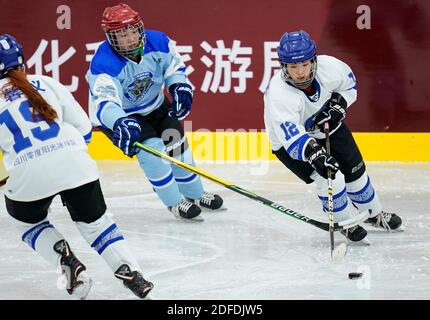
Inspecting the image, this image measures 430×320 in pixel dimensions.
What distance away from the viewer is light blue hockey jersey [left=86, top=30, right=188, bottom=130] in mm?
4582

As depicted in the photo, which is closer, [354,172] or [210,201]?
[354,172]

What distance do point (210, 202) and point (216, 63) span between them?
1.21 metres

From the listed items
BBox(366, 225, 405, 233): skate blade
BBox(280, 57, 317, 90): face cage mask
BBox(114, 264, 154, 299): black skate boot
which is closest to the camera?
BBox(114, 264, 154, 299): black skate boot

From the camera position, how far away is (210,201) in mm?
5176

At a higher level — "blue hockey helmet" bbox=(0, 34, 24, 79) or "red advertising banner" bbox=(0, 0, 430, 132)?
"blue hockey helmet" bbox=(0, 34, 24, 79)

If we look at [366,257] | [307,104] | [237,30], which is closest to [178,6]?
[237,30]

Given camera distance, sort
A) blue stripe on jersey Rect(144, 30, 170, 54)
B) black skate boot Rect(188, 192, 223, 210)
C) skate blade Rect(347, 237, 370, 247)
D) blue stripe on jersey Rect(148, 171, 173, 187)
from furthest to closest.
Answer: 1. black skate boot Rect(188, 192, 223, 210)
2. blue stripe on jersey Rect(148, 171, 173, 187)
3. blue stripe on jersey Rect(144, 30, 170, 54)
4. skate blade Rect(347, 237, 370, 247)

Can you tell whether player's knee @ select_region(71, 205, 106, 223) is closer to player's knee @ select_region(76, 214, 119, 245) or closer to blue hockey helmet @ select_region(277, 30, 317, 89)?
player's knee @ select_region(76, 214, 119, 245)

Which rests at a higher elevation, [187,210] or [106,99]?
[106,99]

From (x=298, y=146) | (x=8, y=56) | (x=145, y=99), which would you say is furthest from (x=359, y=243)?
(x=8, y=56)

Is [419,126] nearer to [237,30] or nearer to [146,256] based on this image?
[237,30]

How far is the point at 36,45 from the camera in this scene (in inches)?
242

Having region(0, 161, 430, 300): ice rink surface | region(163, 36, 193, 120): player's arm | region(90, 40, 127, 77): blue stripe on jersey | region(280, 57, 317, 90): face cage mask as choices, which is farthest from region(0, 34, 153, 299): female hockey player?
region(163, 36, 193, 120): player's arm

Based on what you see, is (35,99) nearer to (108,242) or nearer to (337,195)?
(108,242)
